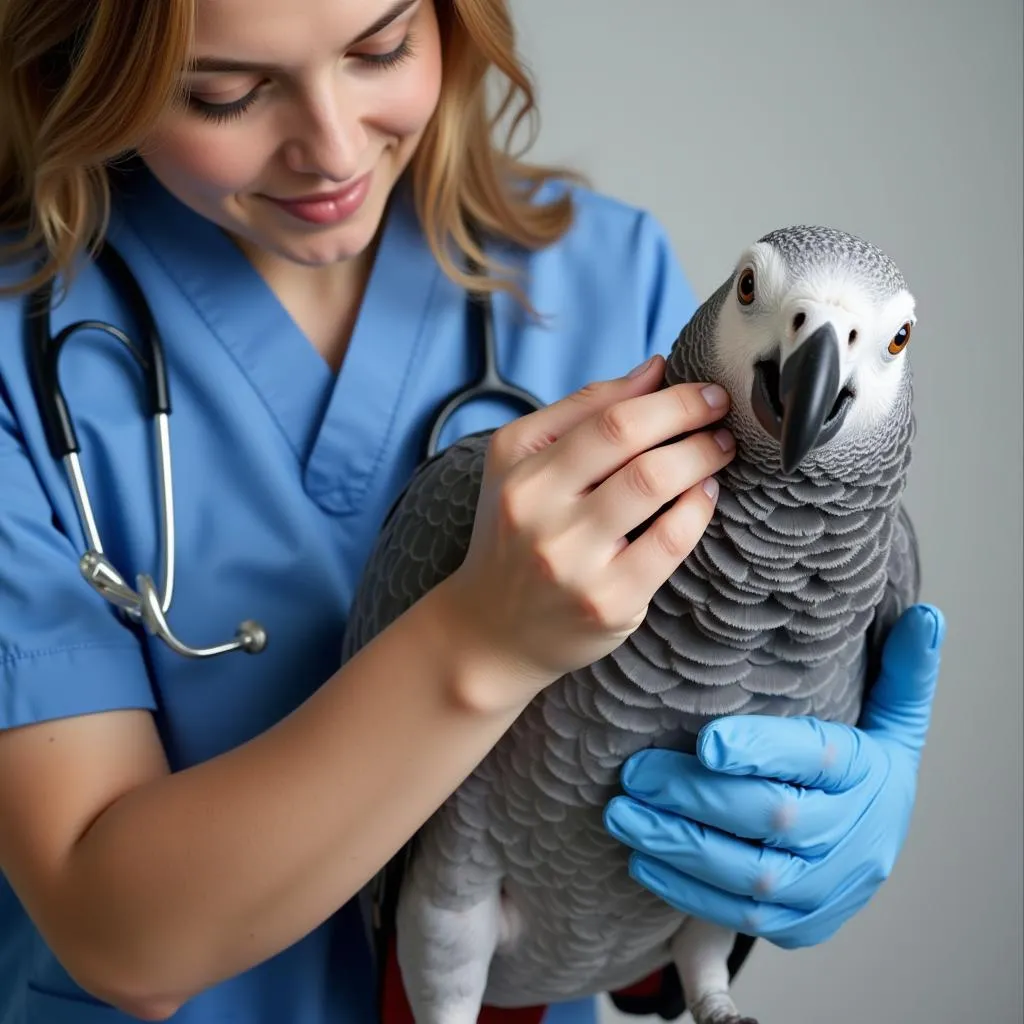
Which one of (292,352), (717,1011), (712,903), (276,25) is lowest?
(717,1011)

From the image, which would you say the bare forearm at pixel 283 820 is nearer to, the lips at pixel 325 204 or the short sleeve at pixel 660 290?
the lips at pixel 325 204

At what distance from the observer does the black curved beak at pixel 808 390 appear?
514 mm

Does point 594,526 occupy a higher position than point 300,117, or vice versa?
point 300,117

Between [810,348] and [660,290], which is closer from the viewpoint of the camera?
[810,348]

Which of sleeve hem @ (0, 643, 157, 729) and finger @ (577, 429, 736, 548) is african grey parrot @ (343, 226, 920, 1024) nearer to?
finger @ (577, 429, 736, 548)

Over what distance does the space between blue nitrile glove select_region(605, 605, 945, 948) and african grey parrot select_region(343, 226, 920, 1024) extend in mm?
17

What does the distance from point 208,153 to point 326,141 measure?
0.24 ft

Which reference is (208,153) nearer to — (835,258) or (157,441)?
(157,441)

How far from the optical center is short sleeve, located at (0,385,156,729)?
0.71 meters

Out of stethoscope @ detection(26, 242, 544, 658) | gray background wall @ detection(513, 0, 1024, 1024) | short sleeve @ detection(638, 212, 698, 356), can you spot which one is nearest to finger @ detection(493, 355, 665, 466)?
stethoscope @ detection(26, 242, 544, 658)

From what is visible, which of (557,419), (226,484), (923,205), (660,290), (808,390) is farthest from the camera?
(923,205)

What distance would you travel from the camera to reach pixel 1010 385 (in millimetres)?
1288

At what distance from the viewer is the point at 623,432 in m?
0.57

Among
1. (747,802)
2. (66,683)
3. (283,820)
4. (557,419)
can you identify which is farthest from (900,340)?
(66,683)
